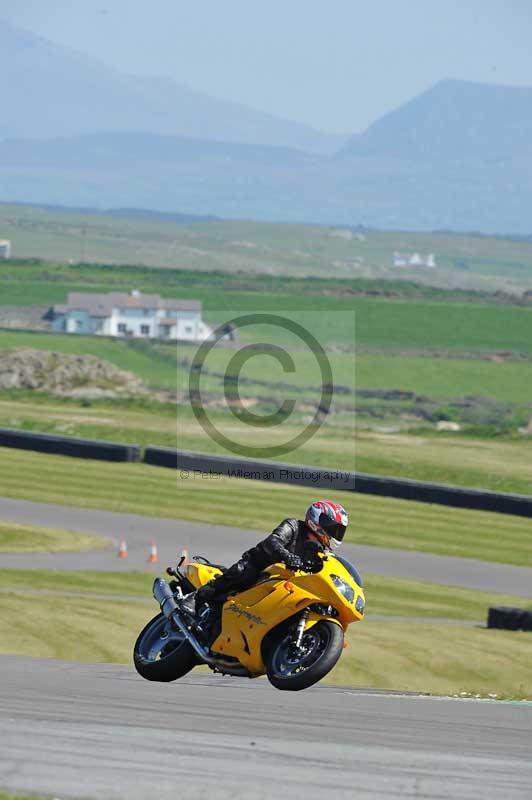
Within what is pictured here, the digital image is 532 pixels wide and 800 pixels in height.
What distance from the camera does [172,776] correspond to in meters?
8.41

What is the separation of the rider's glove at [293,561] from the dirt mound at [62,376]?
213 ft

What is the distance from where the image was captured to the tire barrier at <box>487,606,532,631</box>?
2630 cm

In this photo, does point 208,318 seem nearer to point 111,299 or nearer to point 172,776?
point 111,299

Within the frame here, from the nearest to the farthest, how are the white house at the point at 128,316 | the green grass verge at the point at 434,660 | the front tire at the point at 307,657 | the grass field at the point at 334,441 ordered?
the front tire at the point at 307,657
the green grass verge at the point at 434,660
the grass field at the point at 334,441
the white house at the point at 128,316

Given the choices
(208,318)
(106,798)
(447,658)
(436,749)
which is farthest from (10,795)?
(208,318)

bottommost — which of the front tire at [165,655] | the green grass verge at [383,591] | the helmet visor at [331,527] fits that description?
the green grass verge at [383,591]

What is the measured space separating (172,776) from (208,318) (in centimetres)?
15486

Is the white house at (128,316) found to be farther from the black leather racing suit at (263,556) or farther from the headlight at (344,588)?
the headlight at (344,588)

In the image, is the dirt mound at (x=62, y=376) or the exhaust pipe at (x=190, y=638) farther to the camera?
the dirt mound at (x=62, y=376)

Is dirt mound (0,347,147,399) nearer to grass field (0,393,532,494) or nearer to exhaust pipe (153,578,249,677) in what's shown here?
grass field (0,393,532,494)

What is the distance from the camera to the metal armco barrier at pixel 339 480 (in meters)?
43.2

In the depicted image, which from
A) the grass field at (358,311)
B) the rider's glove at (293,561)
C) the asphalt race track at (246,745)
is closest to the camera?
the asphalt race track at (246,745)

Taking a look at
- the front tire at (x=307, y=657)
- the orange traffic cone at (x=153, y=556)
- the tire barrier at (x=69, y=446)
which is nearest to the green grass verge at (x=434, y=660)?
the front tire at (x=307, y=657)

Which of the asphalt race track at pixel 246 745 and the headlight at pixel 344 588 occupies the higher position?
the headlight at pixel 344 588
